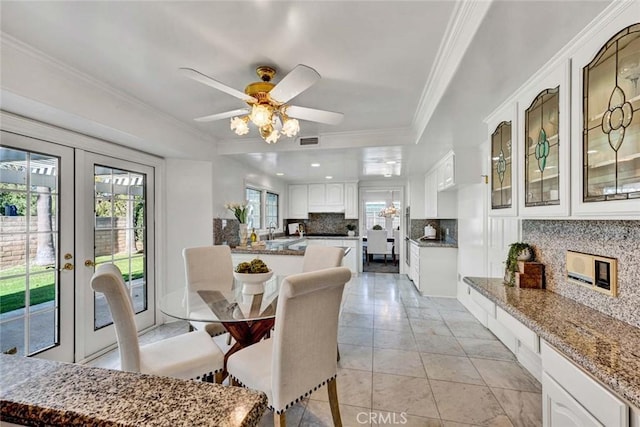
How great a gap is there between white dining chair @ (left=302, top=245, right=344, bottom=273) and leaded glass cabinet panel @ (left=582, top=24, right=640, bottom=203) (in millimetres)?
1806

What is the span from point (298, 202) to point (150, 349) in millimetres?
5136

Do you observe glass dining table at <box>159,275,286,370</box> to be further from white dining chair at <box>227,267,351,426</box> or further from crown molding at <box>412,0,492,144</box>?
crown molding at <box>412,0,492,144</box>

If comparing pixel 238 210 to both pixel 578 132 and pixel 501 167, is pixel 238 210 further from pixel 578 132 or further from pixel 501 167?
pixel 578 132

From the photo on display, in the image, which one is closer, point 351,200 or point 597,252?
point 597,252

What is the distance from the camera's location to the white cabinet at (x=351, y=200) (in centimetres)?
629

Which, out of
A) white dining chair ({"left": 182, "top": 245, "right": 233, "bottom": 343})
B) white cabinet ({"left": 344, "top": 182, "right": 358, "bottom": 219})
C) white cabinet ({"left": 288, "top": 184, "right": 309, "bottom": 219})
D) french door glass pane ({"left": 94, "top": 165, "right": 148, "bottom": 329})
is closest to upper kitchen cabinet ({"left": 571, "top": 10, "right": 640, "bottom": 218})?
white dining chair ({"left": 182, "top": 245, "right": 233, "bottom": 343})

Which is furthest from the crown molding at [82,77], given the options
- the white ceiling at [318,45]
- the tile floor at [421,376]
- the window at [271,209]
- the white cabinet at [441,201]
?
the white cabinet at [441,201]

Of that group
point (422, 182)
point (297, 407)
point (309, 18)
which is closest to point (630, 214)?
point (309, 18)

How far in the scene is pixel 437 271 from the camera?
4.51 metres

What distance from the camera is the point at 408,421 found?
5.93 ft

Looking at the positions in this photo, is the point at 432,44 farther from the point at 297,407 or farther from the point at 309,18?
the point at 297,407

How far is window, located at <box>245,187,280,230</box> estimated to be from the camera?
16.6 feet

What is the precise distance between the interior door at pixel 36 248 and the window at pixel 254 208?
2731 mm

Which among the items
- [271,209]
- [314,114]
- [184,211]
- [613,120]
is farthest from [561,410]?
[271,209]
